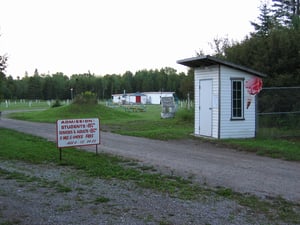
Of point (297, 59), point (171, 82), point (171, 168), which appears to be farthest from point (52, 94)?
point (171, 168)

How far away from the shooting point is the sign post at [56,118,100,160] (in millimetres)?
11141

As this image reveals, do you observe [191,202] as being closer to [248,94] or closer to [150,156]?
[150,156]

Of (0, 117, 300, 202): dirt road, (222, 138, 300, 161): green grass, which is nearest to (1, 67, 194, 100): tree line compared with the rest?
(222, 138, 300, 161): green grass

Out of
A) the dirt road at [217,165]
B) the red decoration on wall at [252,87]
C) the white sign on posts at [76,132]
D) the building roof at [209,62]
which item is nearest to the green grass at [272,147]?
the dirt road at [217,165]

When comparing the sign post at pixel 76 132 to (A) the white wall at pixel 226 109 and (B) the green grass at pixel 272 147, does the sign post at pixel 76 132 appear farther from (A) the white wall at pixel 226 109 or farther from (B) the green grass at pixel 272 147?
(A) the white wall at pixel 226 109

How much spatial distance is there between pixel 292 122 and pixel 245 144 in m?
3.43

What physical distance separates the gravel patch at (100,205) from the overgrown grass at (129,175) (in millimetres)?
216

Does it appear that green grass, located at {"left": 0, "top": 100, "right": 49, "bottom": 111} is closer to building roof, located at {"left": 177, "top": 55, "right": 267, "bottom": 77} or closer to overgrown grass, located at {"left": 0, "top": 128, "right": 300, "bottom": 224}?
building roof, located at {"left": 177, "top": 55, "right": 267, "bottom": 77}

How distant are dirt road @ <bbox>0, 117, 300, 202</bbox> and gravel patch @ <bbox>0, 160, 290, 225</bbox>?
1.41m

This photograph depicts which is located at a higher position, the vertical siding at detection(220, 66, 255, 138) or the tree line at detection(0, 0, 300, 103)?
the tree line at detection(0, 0, 300, 103)

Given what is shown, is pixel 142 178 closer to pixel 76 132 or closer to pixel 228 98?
pixel 76 132

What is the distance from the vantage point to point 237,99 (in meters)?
16.4

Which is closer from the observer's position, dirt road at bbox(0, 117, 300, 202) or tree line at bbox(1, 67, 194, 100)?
dirt road at bbox(0, 117, 300, 202)

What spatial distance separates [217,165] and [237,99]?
6593mm
